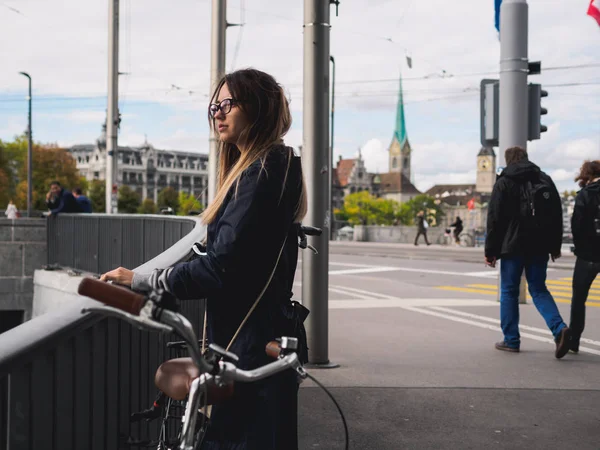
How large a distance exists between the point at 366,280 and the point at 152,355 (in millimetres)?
11437

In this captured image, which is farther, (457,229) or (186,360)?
(457,229)

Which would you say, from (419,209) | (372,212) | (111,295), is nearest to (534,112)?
(111,295)

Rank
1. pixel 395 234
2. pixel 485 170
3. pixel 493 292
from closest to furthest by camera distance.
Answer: pixel 493 292 → pixel 395 234 → pixel 485 170

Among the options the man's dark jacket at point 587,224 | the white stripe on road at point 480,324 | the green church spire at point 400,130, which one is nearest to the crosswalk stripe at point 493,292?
the white stripe on road at point 480,324

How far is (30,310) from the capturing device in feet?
61.0

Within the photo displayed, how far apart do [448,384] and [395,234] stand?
124ft

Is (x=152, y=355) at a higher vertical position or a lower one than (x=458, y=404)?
higher

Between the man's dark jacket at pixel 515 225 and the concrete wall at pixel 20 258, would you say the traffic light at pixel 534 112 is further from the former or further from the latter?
the concrete wall at pixel 20 258

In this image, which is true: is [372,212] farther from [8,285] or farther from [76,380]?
[76,380]

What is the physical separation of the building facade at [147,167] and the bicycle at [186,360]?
137642 millimetres

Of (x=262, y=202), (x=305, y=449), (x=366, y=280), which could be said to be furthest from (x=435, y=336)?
(x=366, y=280)

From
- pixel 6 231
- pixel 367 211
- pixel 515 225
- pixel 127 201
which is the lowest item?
pixel 6 231

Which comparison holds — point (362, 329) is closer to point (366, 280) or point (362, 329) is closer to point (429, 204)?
point (366, 280)

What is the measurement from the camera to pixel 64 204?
1588cm
